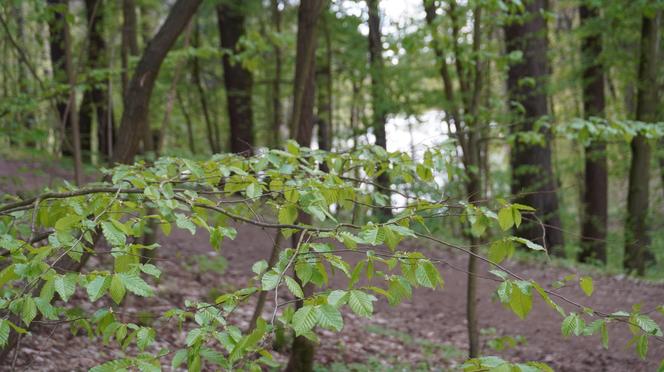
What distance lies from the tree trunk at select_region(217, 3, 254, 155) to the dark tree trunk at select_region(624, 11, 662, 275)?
7.79 m

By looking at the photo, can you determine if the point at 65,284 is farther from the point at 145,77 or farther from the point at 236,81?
the point at 236,81

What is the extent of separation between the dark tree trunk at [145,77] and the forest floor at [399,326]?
3.01 feet

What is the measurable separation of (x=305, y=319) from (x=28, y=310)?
3.14 ft

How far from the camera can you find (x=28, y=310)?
201 centimetres

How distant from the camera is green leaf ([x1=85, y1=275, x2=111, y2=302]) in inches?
72.1

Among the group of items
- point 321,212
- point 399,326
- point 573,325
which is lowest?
point 399,326

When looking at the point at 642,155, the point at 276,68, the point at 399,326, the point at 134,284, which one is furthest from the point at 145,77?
the point at 276,68

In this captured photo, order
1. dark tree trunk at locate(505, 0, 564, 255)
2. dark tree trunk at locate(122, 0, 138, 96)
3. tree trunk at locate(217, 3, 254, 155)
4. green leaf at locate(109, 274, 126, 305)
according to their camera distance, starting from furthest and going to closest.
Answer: tree trunk at locate(217, 3, 254, 155) < dark tree trunk at locate(505, 0, 564, 255) < dark tree trunk at locate(122, 0, 138, 96) < green leaf at locate(109, 274, 126, 305)

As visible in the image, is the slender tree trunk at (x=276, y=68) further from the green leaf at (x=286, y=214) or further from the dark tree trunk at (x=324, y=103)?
the green leaf at (x=286, y=214)

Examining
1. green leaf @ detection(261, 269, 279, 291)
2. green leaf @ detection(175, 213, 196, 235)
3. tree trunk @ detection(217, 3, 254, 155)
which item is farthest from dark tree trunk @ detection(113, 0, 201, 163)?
tree trunk @ detection(217, 3, 254, 155)

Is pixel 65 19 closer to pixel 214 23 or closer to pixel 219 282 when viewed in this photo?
pixel 219 282

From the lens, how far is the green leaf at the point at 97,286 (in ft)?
6.01

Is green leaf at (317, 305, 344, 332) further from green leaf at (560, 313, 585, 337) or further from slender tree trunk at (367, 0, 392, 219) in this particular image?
slender tree trunk at (367, 0, 392, 219)

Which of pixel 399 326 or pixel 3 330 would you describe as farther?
pixel 399 326
